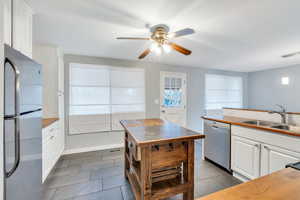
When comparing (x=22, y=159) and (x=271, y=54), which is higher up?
(x=271, y=54)

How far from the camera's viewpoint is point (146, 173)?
1.42 metres

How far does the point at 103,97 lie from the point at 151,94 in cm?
137

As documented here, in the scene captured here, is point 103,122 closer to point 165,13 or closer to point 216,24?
point 165,13

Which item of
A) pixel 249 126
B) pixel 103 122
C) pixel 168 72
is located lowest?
pixel 103 122

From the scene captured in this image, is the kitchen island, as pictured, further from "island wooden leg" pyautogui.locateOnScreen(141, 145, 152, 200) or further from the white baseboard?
the white baseboard

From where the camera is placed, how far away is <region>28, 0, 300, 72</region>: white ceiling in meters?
1.56

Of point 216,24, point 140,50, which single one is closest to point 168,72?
point 140,50

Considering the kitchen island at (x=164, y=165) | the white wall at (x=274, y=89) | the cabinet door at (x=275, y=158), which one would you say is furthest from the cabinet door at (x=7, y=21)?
the white wall at (x=274, y=89)

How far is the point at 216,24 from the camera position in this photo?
195 centimetres

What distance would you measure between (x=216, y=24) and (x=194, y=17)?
41 cm

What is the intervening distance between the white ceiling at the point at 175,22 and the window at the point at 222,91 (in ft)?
6.89

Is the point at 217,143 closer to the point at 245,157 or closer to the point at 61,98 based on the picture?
the point at 245,157

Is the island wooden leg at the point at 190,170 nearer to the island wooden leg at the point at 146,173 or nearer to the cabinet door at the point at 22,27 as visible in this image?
the island wooden leg at the point at 146,173

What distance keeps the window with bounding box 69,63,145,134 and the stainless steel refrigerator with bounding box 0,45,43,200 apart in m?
2.10
